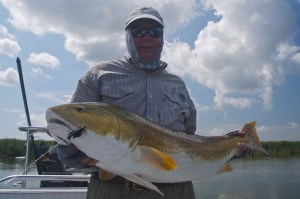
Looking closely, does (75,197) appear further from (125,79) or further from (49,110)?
(49,110)

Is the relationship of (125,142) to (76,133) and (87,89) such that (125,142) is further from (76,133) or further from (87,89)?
(87,89)

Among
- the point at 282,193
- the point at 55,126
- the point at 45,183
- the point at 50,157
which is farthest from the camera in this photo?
the point at 282,193

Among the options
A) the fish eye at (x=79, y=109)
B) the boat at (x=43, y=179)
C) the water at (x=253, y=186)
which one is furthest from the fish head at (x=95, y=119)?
the water at (x=253, y=186)

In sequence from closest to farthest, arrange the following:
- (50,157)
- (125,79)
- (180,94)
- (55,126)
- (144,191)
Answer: (55,126) < (144,191) < (125,79) < (180,94) < (50,157)

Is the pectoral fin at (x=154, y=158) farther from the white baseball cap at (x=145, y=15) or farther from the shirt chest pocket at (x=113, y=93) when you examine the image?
the white baseball cap at (x=145, y=15)

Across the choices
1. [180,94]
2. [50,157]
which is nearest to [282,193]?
[50,157]

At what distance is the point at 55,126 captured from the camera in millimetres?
2205

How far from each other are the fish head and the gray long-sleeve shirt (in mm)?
541

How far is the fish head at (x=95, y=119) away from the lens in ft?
7.33

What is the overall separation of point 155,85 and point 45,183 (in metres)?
3.92

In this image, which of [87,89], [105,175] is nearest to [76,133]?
[105,175]

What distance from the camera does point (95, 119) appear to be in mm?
2336

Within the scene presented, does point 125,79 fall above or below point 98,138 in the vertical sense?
above

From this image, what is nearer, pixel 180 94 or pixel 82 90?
pixel 82 90
